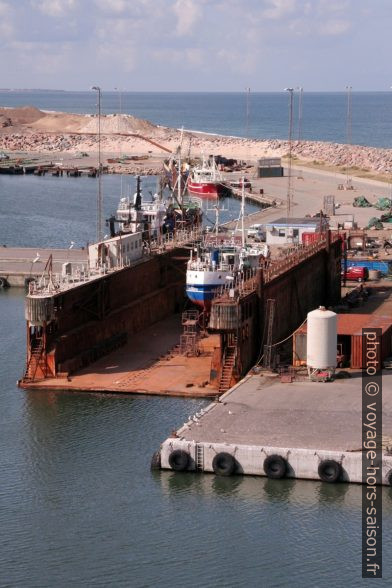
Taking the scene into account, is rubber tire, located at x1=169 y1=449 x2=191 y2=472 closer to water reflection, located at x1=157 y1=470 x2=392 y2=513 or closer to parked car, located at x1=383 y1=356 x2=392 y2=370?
water reflection, located at x1=157 y1=470 x2=392 y2=513

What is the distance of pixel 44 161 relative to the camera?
176 meters

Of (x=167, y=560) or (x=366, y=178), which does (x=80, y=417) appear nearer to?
(x=167, y=560)

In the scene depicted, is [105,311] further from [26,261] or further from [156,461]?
[26,261]

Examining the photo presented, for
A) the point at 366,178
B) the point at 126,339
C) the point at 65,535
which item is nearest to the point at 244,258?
the point at 126,339

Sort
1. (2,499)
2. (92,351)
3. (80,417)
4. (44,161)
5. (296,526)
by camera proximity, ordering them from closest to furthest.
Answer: (296,526) → (2,499) → (80,417) → (92,351) → (44,161)

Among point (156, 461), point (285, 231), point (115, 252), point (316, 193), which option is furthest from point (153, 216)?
point (316, 193)

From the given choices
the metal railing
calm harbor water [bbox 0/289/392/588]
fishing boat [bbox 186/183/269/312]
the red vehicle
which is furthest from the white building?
the red vehicle

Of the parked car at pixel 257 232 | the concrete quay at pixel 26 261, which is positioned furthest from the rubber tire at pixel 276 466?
the parked car at pixel 257 232

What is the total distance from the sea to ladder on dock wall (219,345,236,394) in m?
1.32

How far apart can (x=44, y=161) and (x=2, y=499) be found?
139923 mm

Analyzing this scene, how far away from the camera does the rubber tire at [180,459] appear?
129 feet

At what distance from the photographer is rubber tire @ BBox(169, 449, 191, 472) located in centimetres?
3922

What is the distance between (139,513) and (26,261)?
4265 cm

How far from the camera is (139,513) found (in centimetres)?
3741
